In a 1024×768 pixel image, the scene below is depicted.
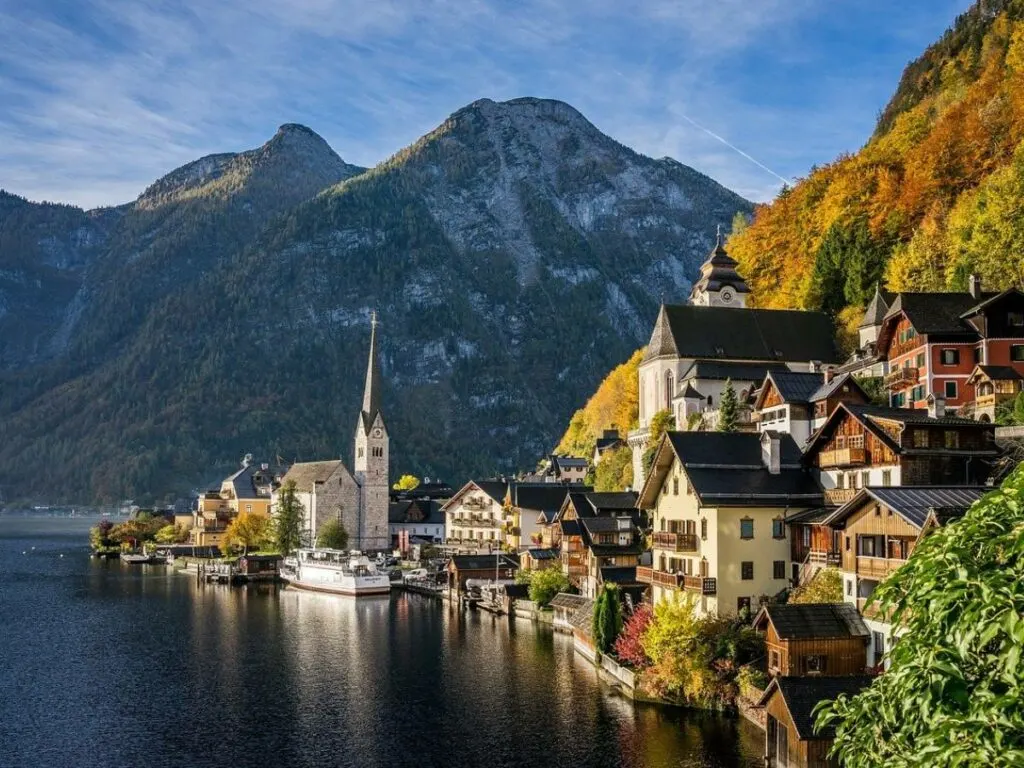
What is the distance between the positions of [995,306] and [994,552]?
189ft

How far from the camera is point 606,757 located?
40875mm

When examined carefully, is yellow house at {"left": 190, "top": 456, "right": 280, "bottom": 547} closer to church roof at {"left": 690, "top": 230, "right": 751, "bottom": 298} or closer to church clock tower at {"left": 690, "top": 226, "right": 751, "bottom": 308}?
church clock tower at {"left": 690, "top": 226, "right": 751, "bottom": 308}

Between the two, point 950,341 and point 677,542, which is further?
point 950,341

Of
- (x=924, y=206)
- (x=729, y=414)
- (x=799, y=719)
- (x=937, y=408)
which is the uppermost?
(x=924, y=206)

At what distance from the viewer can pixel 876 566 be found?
42.2 metres

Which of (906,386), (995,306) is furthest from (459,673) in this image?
(995,306)

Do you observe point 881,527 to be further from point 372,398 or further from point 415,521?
point 372,398

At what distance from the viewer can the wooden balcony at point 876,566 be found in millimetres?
41281

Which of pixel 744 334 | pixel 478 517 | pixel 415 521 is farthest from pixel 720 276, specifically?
pixel 415 521

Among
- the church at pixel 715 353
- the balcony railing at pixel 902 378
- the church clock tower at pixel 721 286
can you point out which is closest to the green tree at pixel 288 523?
the church at pixel 715 353

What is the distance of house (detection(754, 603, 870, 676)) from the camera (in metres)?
41.7

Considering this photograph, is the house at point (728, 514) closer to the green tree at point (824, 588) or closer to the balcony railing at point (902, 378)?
the green tree at point (824, 588)

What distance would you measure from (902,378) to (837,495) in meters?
20.0

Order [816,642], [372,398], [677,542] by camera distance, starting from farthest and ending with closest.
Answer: [372,398]
[677,542]
[816,642]
